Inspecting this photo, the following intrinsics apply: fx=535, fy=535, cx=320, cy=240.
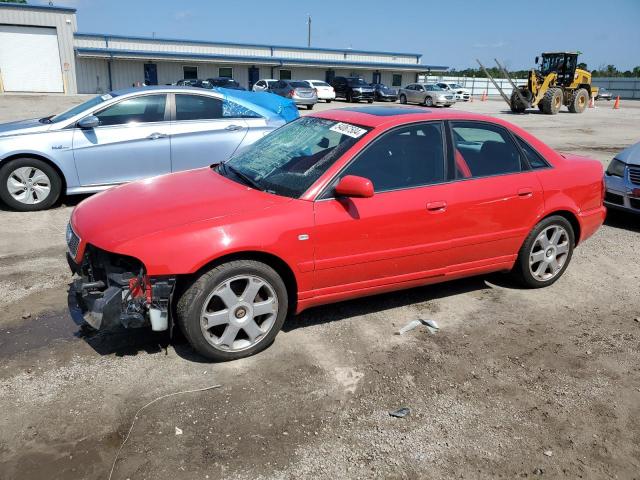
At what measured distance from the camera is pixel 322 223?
3.62 meters

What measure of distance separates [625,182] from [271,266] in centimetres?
552

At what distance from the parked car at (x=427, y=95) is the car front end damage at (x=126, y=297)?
1287 inches

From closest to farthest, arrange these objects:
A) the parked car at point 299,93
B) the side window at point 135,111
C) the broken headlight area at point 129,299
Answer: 1. the broken headlight area at point 129,299
2. the side window at point 135,111
3. the parked car at point 299,93

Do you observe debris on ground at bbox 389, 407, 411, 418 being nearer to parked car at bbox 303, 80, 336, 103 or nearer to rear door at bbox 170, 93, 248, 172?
rear door at bbox 170, 93, 248, 172

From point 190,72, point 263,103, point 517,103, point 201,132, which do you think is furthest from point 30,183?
point 190,72

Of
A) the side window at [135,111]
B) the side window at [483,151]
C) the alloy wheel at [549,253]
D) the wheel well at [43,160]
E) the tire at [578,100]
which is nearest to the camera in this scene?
the side window at [483,151]

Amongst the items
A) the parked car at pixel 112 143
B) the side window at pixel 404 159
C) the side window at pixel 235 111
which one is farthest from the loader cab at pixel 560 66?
the side window at pixel 404 159

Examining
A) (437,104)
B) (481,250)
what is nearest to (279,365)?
(481,250)

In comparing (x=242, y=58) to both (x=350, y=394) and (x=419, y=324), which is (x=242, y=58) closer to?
(x=419, y=324)

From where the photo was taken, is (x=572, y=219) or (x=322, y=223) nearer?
(x=322, y=223)

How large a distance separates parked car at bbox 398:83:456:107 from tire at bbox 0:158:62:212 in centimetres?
2990

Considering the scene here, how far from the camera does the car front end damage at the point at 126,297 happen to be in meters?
3.29

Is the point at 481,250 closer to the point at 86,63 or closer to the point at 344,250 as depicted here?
the point at 344,250

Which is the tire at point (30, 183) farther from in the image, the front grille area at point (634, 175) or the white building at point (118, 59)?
the white building at point (118, 59)
